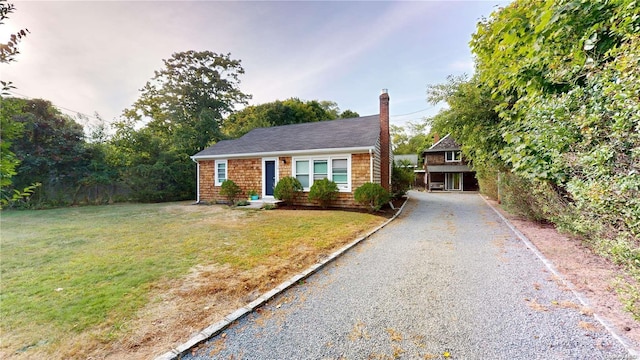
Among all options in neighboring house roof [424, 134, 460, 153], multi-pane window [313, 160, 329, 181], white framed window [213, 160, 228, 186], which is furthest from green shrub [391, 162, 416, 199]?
neighboring house roof [424, 134, 460, 153]

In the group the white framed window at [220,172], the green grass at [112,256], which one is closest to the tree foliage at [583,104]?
the green grass at [112,256]

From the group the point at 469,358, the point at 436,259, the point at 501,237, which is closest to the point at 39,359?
the point at 469,358

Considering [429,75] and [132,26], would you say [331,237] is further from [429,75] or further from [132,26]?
[429,75]

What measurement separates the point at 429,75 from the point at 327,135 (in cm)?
659

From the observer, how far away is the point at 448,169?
24.8m

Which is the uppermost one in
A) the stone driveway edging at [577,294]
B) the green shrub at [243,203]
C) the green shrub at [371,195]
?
the green shrub at [371,195]

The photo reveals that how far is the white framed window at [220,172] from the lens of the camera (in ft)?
45.1

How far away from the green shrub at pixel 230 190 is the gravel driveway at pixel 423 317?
9.56 metres

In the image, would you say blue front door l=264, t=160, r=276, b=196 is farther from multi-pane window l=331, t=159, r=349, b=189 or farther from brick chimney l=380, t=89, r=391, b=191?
brick chimney l=380, t=89, r=391, b=191

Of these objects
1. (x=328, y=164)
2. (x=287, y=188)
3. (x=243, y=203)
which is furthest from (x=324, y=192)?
(x=243, y=203)

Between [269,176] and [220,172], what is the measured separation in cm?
336

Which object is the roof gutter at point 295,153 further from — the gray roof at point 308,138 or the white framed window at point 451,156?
the white framed window at point 451,156

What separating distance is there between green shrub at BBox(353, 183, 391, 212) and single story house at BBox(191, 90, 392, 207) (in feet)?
1.95

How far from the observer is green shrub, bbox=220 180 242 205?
12.8 metres
